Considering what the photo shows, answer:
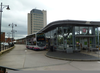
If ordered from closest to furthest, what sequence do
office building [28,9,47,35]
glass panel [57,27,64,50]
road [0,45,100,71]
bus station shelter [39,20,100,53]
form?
road [0,45,100,71], bus station shelter [39,20,100,53], glass panel [57,27,64,50], office building [28,9,47,35]

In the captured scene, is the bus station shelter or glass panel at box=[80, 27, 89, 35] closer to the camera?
the bus station shelter

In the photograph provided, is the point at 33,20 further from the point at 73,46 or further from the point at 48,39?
the point at 73,46

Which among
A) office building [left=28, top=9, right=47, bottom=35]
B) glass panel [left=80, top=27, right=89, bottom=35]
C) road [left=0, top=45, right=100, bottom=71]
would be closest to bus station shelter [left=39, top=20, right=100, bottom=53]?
glass panel [left=80, top=27, right=89, bottom=35]

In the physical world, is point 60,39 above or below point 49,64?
above

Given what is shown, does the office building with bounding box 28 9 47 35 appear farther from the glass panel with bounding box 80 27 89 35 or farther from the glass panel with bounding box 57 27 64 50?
the glass panel with bounding box 80 27 89 35

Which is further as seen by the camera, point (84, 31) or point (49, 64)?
point (84, 31)

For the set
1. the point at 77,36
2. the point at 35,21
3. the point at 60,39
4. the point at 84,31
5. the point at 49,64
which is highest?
the point at 35,21

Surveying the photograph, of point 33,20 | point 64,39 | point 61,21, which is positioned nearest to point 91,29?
point 64,39

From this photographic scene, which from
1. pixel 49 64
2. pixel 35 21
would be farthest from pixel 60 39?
pixel 35 21

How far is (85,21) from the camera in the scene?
15734mm

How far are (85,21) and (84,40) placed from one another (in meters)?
4.33

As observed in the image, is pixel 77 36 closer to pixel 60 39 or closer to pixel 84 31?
pixel 84 31

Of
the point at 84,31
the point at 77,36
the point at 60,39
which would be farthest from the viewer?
the point at 60,39

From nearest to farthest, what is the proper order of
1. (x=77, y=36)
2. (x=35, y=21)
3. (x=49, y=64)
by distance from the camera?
(x=49, y=64), (x=77, y=36), (x=35, y=21)
